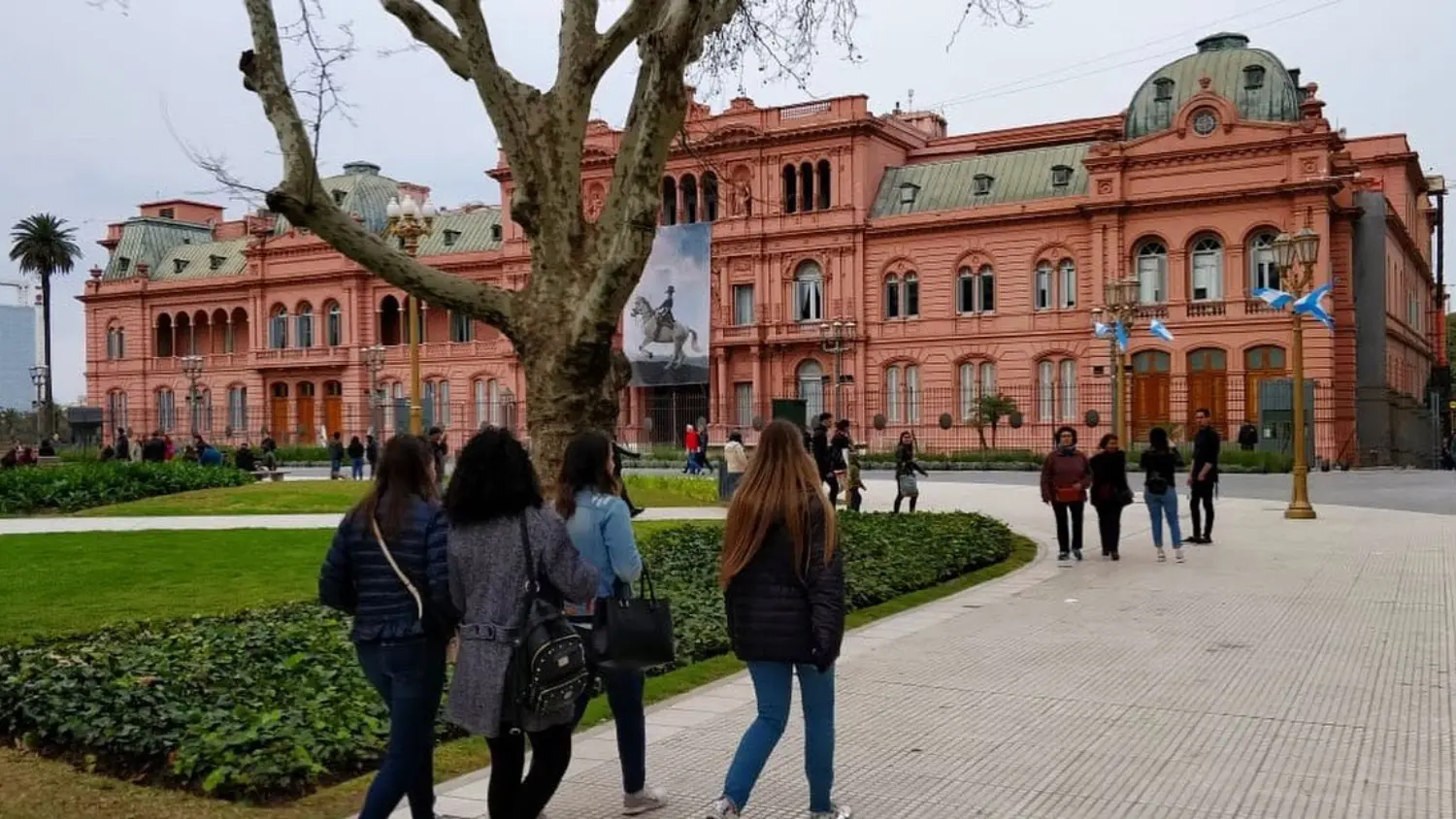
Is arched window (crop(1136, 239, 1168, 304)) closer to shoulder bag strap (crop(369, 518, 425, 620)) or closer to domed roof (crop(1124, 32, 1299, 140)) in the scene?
domed roof (crop(1124, 32, 1299, 140))

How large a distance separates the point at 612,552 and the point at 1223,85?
45185 millimetres

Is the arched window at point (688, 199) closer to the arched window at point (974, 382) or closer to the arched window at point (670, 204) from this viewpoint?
the arched window at point (670, 204)

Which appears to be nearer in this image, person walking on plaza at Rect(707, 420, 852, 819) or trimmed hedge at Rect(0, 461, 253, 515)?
person walking on plaza at Rect(707, 420, 852, 819)

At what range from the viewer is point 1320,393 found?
141 feet

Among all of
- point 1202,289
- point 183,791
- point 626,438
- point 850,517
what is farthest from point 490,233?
point 183,791

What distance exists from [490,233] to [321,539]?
151 ft

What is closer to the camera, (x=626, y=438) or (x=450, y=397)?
(x=626, y=438)

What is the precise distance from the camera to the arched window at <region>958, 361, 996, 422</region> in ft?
163

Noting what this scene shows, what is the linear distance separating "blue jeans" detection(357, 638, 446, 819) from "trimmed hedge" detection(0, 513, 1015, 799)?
4.01 feet

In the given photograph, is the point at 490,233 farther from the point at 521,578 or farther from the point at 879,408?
the point at 521,578

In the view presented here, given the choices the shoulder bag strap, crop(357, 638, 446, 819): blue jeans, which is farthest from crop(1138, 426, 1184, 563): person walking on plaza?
the shoulder bag strap

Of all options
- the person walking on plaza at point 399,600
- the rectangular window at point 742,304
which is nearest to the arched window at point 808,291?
the rectangular window at point 742,304

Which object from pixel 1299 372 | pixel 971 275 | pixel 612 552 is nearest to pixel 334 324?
pixel 971 275

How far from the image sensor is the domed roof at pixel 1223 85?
149 ft
